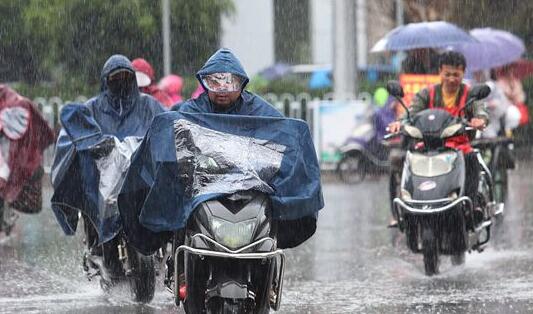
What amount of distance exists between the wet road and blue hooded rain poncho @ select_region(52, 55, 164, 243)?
0.63 m

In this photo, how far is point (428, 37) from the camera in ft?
68.5

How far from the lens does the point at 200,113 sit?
8.45 metres

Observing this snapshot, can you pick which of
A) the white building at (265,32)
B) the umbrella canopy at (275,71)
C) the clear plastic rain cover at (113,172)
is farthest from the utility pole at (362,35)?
the clear plastic rain cover at (113,172)

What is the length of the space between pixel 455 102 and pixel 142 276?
11.6 feet

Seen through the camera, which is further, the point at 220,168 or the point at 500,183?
the point at 500,183

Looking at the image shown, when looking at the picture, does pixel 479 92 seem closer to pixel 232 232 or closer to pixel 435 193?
pixel 435 193

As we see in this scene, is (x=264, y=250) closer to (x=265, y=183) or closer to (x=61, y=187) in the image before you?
(x=265, y=183)

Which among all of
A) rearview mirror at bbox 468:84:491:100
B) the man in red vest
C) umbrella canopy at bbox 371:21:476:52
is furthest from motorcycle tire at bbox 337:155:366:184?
rearview mirror at bbox 468:84:491:100

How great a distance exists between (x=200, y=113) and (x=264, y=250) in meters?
0.95

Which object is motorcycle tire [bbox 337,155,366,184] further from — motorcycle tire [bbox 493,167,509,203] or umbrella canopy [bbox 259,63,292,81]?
umbrella canopy [bbox 259,63,292,81]

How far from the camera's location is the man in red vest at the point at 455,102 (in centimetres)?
1241

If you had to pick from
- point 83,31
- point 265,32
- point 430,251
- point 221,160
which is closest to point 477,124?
point 430,251

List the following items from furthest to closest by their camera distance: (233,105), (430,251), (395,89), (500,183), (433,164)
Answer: (500,183) < (395,89) < (433,164) < (430,251) < (233,105)

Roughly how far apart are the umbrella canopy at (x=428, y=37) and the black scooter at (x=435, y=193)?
28.2 feet
